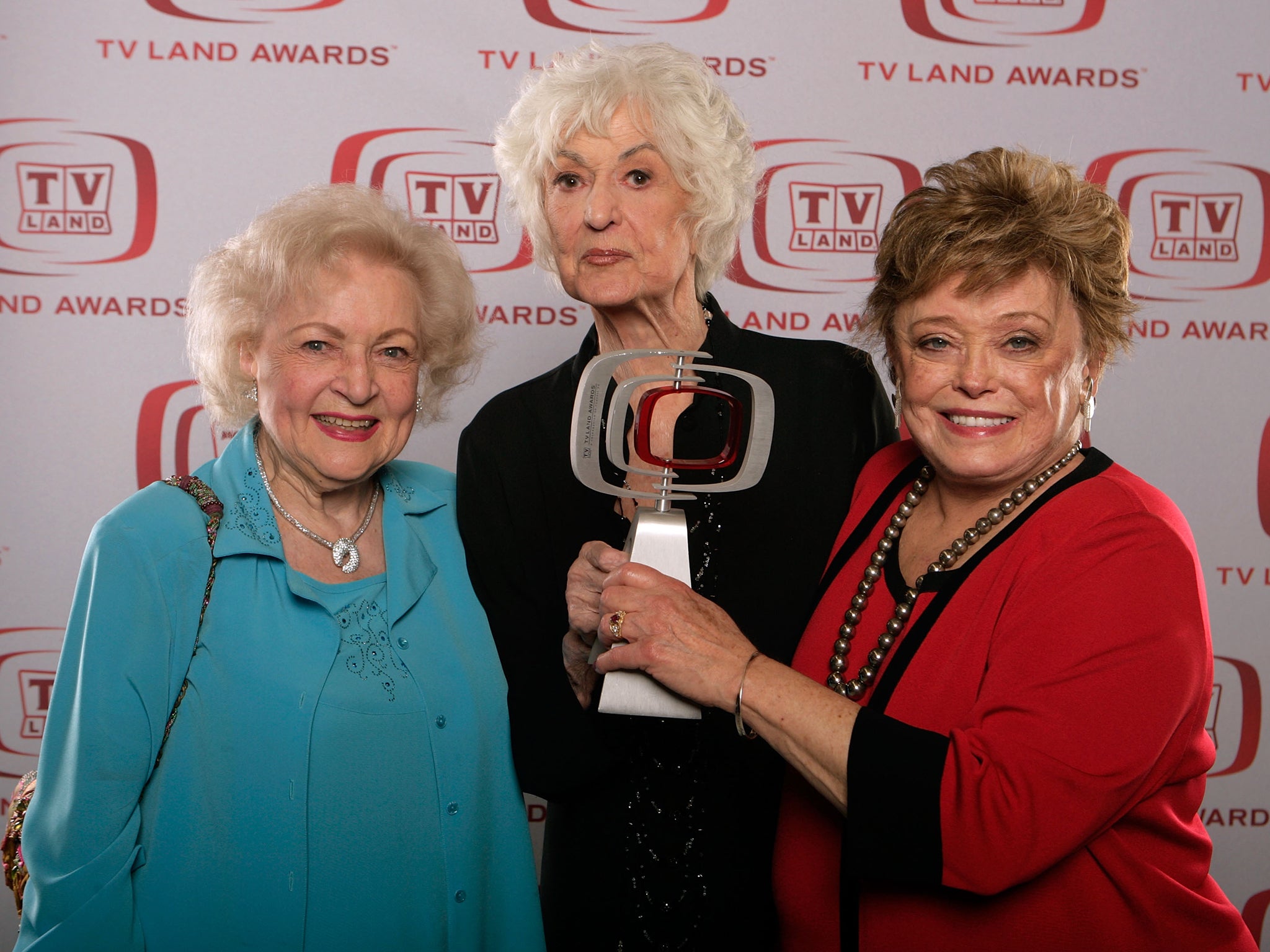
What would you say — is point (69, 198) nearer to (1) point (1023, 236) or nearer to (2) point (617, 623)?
(2) point (617, 623)

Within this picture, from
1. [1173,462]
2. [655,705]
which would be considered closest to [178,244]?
[655,705]

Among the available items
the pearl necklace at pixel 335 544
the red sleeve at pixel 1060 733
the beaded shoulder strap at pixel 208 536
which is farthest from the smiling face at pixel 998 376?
the beaded shoulder strap at pixel 208 536

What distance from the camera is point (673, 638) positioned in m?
1.18

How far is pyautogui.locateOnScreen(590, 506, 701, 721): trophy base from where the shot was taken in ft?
3.99

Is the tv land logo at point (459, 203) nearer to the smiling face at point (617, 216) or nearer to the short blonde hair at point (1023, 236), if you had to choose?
the smiling face at point (617, 216)

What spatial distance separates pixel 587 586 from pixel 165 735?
0.54 m

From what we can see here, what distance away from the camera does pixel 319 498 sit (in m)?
1.49

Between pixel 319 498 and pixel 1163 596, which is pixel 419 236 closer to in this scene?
pixel 319 498

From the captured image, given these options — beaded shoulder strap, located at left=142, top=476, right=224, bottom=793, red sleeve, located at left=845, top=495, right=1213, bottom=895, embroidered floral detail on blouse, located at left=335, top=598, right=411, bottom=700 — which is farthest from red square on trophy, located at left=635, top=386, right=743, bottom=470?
beaded shoulder strap, located at left=142, top=476, right=224, bottom=793

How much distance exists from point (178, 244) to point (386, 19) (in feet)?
2.33

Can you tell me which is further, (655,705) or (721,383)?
(721,383)

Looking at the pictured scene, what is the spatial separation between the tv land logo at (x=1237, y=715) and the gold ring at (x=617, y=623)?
2.05m

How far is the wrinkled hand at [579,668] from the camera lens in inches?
54.6

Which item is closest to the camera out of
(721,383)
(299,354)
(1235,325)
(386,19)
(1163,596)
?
(1163,596)
